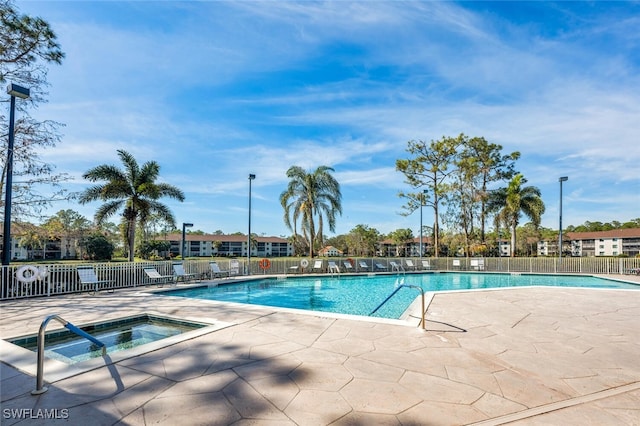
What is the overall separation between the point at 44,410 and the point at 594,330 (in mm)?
7799

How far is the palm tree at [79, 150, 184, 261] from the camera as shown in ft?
56.4

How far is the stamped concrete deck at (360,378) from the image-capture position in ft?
9.00

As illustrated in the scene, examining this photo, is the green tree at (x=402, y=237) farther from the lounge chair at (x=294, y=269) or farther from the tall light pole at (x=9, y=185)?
the tall light pole at (x=9, y=185)

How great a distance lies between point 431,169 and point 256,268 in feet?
58.1

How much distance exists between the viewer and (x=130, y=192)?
18125 mm

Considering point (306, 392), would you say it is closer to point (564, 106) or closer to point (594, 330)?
point (594, 330)

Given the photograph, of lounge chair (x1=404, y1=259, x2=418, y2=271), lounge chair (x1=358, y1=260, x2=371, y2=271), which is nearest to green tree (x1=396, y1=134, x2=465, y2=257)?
lounge chair (x1=404, y1=259, x2=418, y2=271)

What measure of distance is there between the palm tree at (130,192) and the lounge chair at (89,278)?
26.0 feet

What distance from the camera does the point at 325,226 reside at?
22.9 m

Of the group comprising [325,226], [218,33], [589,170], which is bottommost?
[325,226]

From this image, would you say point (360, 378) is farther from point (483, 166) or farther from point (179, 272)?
point (483, 166)

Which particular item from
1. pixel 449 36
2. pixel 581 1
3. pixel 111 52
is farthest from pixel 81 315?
pixel 581 1

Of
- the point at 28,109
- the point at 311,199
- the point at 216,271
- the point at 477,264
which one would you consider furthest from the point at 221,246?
the point at 28,109

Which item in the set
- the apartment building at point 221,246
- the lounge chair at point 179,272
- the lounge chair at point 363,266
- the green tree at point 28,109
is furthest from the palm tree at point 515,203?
the apartment building at point 221,246
